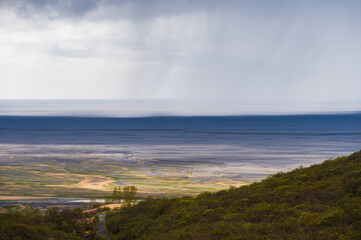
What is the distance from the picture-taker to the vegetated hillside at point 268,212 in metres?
16.9

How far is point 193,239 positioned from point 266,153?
54.7 metres

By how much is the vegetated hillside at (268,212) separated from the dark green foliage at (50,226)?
4.68ft

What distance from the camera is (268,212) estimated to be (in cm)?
2003

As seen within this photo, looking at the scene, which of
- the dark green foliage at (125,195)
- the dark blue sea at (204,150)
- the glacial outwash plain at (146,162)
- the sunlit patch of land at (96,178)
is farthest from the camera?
the dark blue sea at (204,150)

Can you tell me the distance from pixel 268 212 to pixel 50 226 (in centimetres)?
1187

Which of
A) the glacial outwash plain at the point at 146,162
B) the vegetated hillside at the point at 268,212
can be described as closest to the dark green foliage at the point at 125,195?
the vegetated hillside at the point at 268,212

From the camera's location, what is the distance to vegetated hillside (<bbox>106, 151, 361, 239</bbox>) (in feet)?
55.4

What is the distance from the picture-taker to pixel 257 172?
169 ft

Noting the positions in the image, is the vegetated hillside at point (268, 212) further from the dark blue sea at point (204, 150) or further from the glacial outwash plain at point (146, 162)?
the dark blue sea at point (204, 150)

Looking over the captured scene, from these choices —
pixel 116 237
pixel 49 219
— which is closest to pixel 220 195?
pixel 116 237

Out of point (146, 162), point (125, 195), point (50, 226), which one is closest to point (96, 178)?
point (146, 162)

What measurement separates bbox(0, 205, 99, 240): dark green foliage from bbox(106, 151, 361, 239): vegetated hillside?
1426 mm

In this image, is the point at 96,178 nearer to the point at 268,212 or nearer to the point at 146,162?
the point at 146,162

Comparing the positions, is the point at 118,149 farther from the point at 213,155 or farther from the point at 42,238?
the point at 42,238
